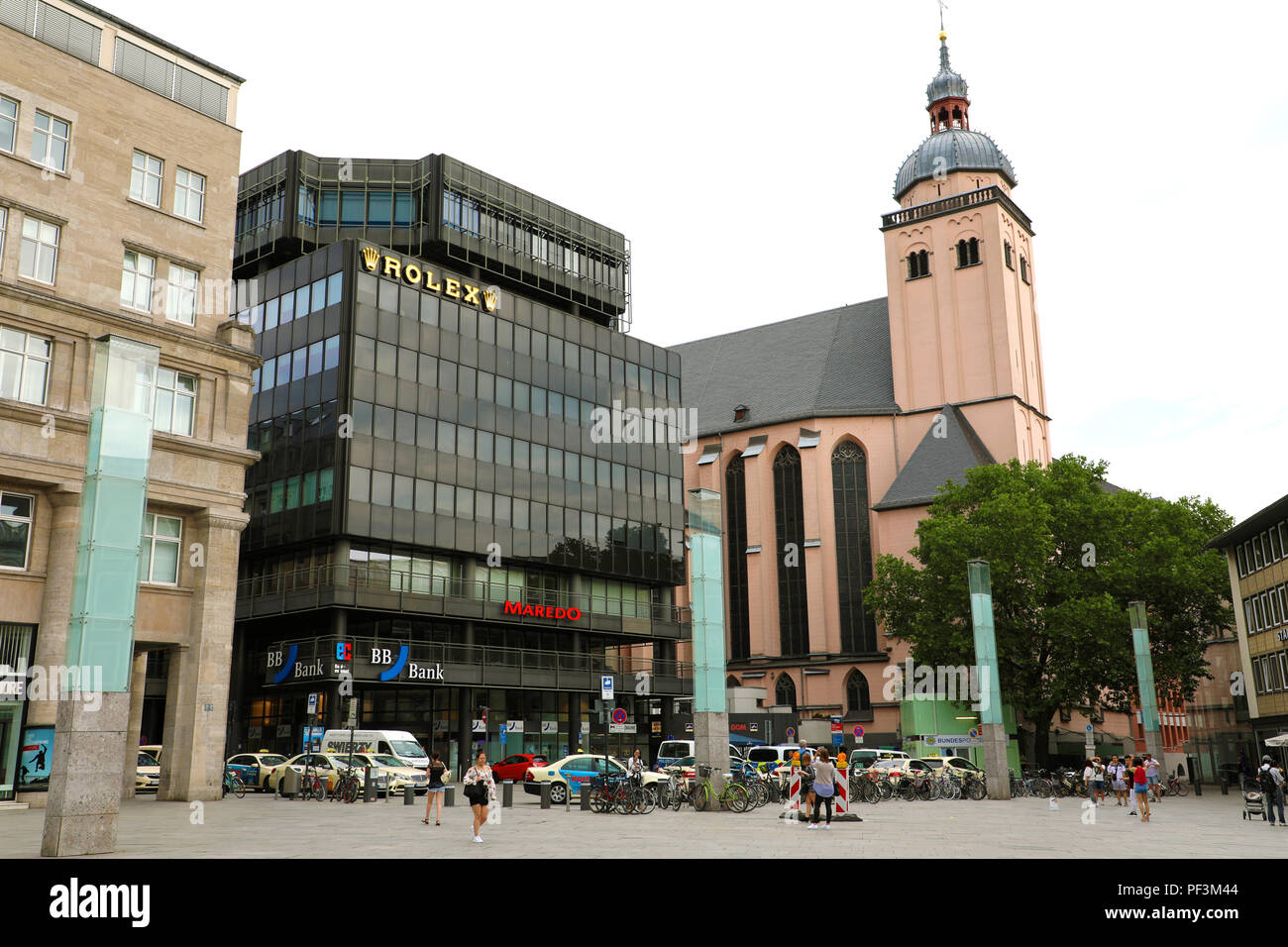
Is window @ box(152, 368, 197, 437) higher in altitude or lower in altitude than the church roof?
lower

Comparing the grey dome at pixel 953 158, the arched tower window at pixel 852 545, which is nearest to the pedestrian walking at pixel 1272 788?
the arched tower window at pixel 852 545

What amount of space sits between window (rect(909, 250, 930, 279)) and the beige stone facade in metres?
52.6

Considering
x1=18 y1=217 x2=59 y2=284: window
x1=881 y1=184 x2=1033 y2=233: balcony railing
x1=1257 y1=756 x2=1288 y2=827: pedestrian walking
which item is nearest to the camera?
x1=1257 y1=756 x2=1288 y2=827: pedestrian walking

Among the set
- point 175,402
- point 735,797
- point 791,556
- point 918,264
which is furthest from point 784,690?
point 175,402

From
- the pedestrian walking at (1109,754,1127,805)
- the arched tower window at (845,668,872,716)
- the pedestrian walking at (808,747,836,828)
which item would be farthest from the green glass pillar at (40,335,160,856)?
the arched tower window at (845,668,872,716)

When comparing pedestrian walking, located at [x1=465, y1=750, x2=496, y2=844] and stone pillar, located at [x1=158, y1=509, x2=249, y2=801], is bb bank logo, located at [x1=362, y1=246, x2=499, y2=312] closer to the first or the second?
stone pillar, located at [x1=158, y1=509, x2=249, y2=801]

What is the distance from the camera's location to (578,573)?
5641cm

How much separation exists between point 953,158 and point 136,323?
2471 inches

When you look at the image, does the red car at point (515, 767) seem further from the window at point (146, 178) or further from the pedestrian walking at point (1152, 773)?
the window at point (146, 178)

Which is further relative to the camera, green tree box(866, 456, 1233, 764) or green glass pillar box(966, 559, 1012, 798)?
green tree box(866, 456, 1233, 764)

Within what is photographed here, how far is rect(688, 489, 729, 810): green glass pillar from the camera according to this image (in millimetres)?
28703

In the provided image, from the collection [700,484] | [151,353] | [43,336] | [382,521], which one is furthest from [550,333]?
[151,353]

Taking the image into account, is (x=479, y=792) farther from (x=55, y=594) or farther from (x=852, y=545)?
(x=852, y=545)
